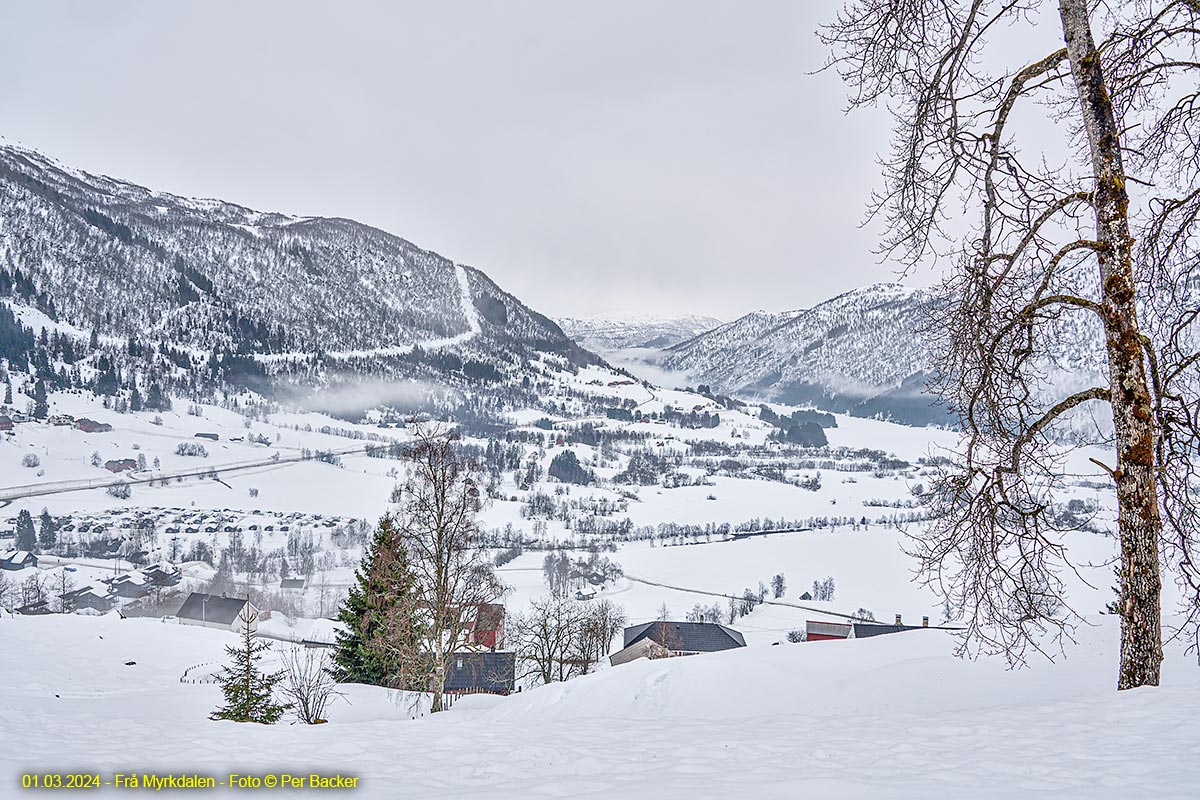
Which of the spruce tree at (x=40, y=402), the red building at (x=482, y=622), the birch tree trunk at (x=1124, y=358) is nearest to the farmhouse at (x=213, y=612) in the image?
the red building at (x=482, y=622)

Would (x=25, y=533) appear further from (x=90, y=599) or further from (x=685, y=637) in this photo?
(x=685, y=637)

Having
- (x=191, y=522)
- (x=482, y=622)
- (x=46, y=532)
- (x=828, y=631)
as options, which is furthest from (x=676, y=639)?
(x=46, y=532)

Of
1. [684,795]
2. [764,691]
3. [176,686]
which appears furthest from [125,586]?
[684,795]

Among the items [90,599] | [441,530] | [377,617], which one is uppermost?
[441,530]

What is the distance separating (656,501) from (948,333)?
101 m

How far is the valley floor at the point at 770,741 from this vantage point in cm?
397

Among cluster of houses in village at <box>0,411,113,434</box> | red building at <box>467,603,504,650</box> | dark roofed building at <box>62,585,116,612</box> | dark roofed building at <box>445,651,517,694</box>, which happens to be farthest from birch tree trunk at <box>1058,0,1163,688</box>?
cluster of houses in village at <box>0,411,113,434</box>

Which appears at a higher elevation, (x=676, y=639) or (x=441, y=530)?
(x=441, y=530)

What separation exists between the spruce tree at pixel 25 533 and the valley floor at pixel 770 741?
72.9 metres

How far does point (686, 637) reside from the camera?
36.6m

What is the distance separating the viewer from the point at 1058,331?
18.6 ft

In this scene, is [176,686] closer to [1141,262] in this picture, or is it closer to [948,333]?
[948,333]

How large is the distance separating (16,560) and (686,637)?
59.6m

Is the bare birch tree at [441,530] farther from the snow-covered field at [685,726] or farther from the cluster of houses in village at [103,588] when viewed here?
the cluster of houses in village at [103,588]
